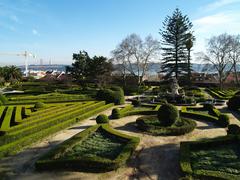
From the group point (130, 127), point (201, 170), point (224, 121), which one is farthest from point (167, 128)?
point (201, 170)

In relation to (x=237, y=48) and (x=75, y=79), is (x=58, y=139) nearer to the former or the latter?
(x=75, y=79)

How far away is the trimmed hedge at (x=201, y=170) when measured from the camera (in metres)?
10.5

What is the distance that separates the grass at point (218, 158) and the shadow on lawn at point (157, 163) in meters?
0.91

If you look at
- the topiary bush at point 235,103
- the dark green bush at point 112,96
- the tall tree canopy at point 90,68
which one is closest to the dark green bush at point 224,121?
the topiary bush at point 235,103

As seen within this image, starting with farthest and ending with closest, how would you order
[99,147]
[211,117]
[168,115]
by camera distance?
[211,117] → [168,115] → [99,147]

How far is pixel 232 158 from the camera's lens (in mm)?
12836

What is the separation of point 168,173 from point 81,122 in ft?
36.6

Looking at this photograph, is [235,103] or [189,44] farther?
[189,44]

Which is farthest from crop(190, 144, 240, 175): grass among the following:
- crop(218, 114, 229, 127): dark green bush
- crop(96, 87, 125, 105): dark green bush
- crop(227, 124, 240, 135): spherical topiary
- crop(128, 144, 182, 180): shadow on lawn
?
crop(96, 87, 125, 105): dark green bush

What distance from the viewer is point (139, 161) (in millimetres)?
12898

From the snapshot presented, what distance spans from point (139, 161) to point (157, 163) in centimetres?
86

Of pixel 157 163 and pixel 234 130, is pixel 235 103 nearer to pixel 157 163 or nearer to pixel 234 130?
pixel 234 130

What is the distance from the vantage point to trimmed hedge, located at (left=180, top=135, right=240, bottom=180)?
413 inches

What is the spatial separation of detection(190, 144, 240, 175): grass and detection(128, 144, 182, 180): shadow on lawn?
2.98 feet
